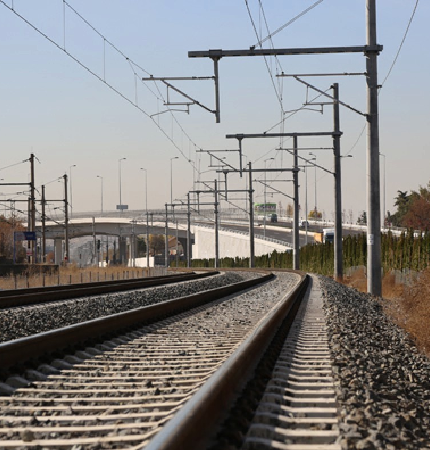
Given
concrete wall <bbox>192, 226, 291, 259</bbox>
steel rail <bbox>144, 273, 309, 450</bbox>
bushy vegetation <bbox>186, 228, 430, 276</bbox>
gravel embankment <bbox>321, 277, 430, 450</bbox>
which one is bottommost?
gravel embankment <bbox>321, 277, 430, 450</bbox>

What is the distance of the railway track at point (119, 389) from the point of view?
19.7 feet

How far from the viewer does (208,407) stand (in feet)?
19.6

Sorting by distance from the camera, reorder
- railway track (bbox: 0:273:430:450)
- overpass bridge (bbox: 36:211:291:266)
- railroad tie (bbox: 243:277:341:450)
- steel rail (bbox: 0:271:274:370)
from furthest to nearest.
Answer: overpass bridge (bbox: 36:211:291:266), steel rail (bbox: 0:271:274:370), railroad tie (bbox: 243:277:341:450), railway track (bbox: 0:273:430:450)

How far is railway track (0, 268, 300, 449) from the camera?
6008 mm

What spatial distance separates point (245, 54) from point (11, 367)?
16.6m

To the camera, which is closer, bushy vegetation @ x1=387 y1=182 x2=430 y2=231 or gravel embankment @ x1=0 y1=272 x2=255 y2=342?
gravel embankment @ x1=0 y1=272 x2=255 y2=342

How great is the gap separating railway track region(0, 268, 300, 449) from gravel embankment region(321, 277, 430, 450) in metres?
0.94

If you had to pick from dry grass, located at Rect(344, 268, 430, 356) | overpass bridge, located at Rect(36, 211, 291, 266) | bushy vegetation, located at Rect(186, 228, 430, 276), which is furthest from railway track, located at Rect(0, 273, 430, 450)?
overpass bridge, located at Rect(36, 211, 291, 266)

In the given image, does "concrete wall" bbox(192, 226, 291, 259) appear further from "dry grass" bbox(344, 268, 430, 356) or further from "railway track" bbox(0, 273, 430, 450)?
"railway track" bbox(0, 273, 430, 450)

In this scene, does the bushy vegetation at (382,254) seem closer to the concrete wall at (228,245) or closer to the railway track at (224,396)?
the railway track at (224,396)

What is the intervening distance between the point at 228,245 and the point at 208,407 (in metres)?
128

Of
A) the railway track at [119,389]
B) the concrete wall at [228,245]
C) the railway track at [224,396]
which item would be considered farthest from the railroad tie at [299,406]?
the concrete wall at [228,245]

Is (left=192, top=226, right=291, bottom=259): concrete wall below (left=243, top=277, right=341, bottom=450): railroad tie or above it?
above

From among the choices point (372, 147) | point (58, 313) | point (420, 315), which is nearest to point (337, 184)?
point (372, 147)
